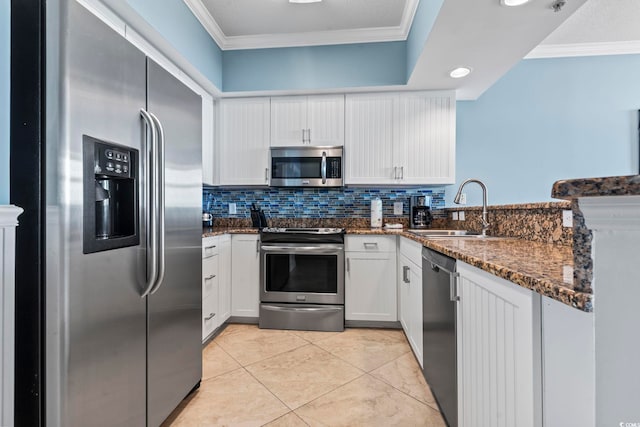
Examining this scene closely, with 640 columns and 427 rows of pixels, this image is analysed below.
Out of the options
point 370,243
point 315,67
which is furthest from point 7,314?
point 315,67

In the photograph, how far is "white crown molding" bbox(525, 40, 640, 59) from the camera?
3.03m

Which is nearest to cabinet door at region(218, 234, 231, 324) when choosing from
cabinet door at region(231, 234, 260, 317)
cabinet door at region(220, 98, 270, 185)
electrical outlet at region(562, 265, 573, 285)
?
cabinet door at region(231, 234, 260, 317)

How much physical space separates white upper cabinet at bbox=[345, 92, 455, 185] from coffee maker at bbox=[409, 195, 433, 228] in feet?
0.91

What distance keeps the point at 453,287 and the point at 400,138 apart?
6.44 feet

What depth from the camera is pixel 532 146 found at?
3166 mm

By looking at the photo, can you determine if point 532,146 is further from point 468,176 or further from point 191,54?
point 191,54

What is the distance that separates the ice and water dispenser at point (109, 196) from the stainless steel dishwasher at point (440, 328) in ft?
4.28

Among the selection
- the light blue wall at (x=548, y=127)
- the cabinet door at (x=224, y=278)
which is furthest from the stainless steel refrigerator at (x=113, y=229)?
the light blue wall at (x=548, y=127)

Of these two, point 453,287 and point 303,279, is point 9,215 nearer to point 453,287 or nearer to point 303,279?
point 453,287

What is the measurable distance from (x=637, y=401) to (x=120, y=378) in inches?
55.4

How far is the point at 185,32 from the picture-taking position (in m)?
2.32

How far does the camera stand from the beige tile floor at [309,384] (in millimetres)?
→ 1547

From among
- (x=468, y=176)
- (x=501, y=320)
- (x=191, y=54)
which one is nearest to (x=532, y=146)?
(x=468, y=176)

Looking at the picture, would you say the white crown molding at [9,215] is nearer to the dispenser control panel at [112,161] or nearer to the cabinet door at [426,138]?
the dispenser control panel at [112,161]
